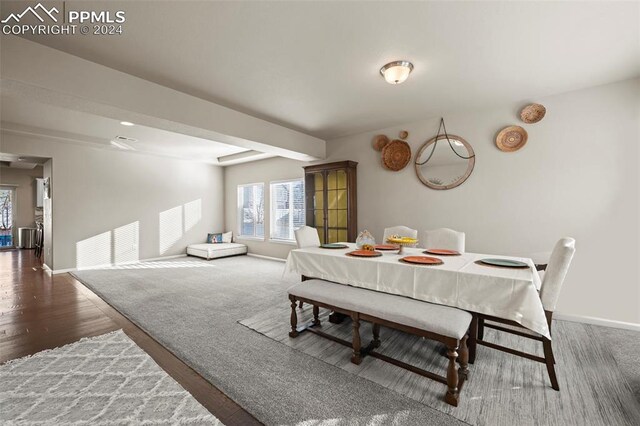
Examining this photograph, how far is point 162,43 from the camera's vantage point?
225cm

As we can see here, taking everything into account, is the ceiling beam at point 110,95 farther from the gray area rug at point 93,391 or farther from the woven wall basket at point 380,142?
the gray area rug at point 93,391

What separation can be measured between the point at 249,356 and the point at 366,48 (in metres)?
2.78

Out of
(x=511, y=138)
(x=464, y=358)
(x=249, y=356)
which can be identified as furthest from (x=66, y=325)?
(x=511, y=138)

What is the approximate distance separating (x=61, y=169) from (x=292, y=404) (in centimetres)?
625

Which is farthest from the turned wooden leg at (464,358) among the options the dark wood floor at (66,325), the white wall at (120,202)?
the white wall at (120,202)

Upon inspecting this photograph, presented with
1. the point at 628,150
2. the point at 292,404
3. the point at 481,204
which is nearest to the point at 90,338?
the point at 292,404

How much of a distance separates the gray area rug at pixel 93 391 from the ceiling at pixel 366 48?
2.58 m

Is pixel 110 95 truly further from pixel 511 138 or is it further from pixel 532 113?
pixel 532 113

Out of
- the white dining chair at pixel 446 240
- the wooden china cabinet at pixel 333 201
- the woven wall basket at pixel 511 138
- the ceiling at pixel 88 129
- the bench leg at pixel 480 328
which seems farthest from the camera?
the wooden china cabinet at pixel 333 201

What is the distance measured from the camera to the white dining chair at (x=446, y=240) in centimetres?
312

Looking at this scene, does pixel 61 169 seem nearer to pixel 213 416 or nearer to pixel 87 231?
pixel 87 231

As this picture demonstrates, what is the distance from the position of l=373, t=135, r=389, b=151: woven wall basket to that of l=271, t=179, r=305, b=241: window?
2121mm

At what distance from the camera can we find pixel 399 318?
1.91m

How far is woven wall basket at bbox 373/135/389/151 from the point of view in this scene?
4535 millimetres
